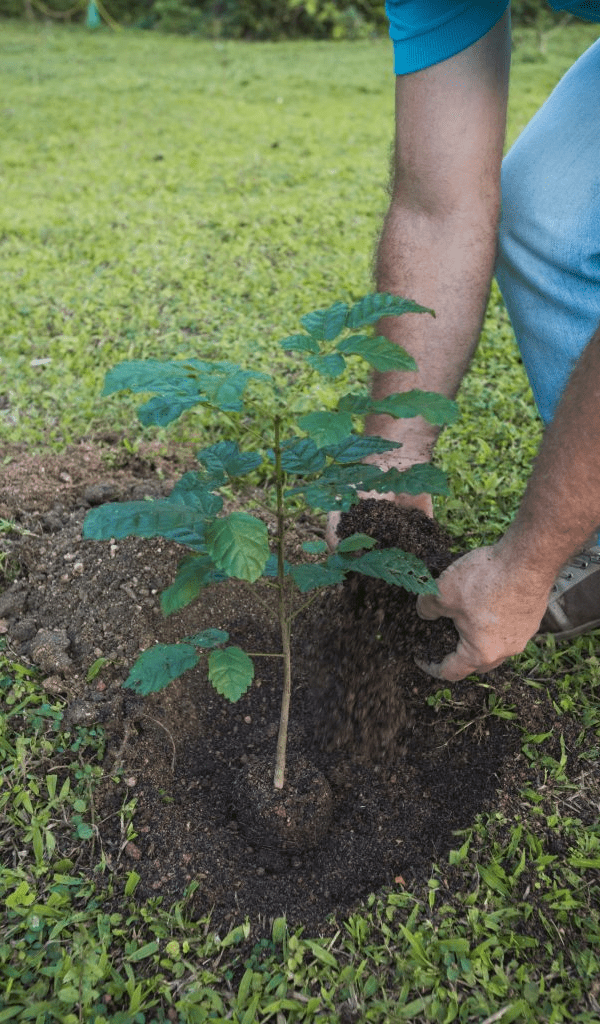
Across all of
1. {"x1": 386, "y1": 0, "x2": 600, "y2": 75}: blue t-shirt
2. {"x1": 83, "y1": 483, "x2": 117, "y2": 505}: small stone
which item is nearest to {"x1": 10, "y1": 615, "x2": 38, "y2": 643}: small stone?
{"x1": 83, "y1": 483, "x2": 117, "y2": 505}: small stone

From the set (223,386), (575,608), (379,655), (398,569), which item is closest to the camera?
(223,386)

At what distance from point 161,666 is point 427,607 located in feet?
1.94

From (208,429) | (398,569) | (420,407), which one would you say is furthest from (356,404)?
(208,429)

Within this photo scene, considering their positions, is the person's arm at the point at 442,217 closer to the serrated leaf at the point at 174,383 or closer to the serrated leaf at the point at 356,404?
the serrated leaf at the point at 356,404

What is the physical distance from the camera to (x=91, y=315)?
11.8ft

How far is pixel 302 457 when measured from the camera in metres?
1.50

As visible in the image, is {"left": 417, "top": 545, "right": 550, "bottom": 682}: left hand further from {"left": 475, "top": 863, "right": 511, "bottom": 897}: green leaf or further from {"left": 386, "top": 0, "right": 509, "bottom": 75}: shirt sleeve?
{"left": 386, "top": 0, "right": 509, "bottom": 75}: shirt sleeve

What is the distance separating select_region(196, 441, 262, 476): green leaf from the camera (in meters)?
1.47

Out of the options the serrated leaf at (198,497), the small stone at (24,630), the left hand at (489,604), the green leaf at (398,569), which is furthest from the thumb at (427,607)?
the small stone at (24,630)

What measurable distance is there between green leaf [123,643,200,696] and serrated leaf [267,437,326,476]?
35 centimetres

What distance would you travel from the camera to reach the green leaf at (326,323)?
1383mm

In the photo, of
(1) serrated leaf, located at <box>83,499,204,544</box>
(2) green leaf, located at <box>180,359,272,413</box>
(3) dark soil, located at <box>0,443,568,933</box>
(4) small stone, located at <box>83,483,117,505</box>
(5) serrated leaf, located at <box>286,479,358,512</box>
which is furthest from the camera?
(4) small stone, located at <box>83,483,117,505</box>

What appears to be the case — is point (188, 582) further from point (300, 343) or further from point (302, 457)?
point (300, 343)

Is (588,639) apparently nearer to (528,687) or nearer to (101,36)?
(528,687)
